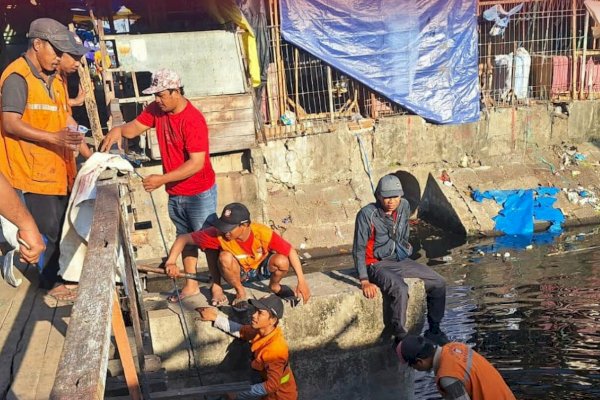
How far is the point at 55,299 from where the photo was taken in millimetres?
4680

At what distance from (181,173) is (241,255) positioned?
→ 2.66 feet

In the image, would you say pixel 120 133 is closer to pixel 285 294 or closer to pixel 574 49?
pixel 285 294

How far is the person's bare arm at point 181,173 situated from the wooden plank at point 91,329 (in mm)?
1819

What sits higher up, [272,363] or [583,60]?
[583,60]

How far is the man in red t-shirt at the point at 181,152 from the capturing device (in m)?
4.97

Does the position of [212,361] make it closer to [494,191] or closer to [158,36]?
[158,36]

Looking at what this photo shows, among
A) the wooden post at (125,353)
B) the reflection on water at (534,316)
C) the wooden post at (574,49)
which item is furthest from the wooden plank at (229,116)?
the wooden post at (125,353)

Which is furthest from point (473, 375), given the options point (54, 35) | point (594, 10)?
point (594, 10)

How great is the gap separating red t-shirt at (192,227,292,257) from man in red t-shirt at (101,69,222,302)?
0.72 ft

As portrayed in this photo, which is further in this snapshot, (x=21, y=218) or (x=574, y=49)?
(x=574, y=49)

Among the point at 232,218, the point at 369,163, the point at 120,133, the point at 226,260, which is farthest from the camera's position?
the point at 369,163

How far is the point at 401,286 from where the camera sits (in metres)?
5.50

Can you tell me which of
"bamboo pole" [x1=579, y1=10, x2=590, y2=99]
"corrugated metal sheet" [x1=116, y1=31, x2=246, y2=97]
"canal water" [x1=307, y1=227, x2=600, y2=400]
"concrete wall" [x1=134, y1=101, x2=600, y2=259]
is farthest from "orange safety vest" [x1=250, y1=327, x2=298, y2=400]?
"bamboo pole" [x1=579, y1=10, x2=590, y2=99]

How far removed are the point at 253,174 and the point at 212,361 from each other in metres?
6.42
